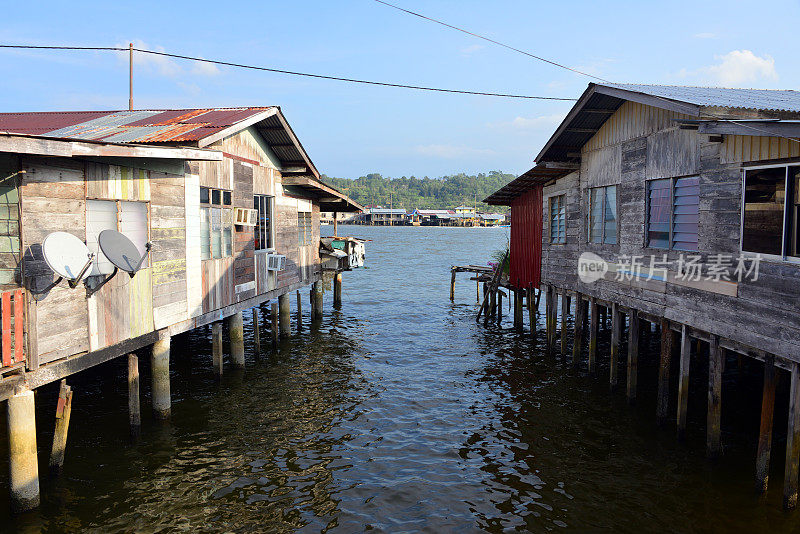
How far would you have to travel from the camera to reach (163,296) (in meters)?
11.9

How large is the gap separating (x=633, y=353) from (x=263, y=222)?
1132 centimetres

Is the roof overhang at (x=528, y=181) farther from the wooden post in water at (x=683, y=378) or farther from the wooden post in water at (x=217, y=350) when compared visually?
the wooden post in water at (x=217, y=350)

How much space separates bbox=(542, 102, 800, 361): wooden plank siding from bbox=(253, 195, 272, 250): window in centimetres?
951

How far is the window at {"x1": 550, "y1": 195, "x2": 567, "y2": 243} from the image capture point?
60.0 feet

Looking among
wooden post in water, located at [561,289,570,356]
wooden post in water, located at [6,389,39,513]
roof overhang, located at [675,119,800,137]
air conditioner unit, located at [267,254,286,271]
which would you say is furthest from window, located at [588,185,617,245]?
wooden post in water, located at [6,389,39,513]

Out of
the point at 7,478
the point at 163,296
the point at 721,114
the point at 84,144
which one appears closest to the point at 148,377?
the point at 163,296

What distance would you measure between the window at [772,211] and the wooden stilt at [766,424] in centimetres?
183

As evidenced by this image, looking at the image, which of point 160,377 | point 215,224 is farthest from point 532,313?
point 160,377

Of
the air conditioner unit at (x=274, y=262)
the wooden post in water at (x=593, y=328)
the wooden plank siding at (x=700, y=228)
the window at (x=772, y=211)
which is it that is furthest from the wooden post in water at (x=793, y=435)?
the air conditioner unit at (x=274, y=262)

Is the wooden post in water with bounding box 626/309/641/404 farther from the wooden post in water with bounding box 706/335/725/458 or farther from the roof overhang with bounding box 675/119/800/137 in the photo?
the roof overhang with bounding box 675/119/800/137

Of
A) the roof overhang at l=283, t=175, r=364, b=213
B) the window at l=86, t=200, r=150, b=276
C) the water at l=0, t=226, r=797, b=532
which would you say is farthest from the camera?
the roof overhang at l=283, t=175, r=364, b=213

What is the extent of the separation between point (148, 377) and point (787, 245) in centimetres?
1519

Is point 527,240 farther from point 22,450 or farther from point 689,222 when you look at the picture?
point 22,450

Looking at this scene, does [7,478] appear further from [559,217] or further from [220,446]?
[559,217]
